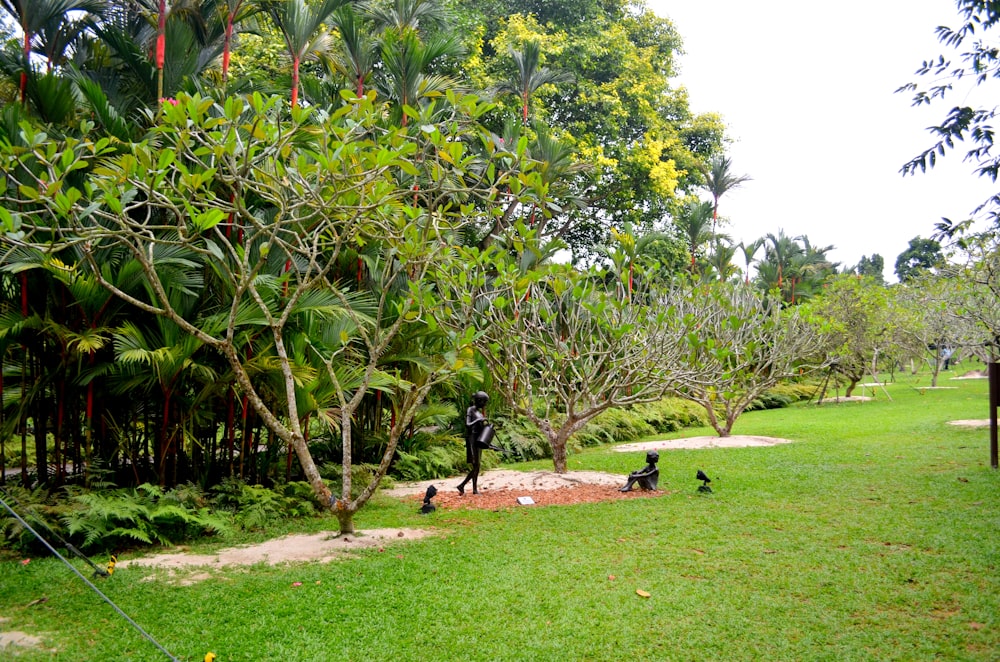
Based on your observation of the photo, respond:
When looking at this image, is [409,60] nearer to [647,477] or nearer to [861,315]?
[647,477]

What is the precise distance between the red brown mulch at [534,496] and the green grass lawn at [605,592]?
342 millimetres

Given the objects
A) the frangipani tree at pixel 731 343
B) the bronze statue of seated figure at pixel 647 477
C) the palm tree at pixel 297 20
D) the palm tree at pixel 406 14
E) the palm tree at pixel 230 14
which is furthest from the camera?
the palm tree at pixel 406 14

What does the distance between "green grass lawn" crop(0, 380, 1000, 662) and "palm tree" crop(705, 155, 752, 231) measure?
16.6m

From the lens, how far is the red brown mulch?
25.6 ft

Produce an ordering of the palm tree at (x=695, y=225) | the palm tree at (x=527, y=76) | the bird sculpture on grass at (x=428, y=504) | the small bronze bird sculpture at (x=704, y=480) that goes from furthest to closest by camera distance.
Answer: the palm tree at (x=695, y=225) → the palm tree at (x=527, y=76) → the small bronze bird sculpture at (x=704, y=480) → the bird sculpture on grass at (x=428, y=504)

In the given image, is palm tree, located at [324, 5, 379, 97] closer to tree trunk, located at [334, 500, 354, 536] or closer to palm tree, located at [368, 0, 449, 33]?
palm tree, located at [368, 0, 449, 33]

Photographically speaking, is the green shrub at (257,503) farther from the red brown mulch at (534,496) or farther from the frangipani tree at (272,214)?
the red brown mulch at (534,496)

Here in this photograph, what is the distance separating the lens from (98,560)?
561cm

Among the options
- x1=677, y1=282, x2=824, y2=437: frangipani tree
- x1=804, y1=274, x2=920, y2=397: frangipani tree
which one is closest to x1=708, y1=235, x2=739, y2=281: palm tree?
x1=804, y1=274, x2=920, y2=397: frangipani tree

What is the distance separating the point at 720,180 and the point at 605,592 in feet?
67.2

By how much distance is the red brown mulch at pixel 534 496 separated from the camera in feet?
25.6

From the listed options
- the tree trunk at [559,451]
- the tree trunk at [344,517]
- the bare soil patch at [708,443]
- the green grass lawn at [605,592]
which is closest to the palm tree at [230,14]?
the tree trunk at [344,517]

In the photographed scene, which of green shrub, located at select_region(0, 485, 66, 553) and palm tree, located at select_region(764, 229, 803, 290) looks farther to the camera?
palm tree, located at select_region(764, 229, 803, 290)

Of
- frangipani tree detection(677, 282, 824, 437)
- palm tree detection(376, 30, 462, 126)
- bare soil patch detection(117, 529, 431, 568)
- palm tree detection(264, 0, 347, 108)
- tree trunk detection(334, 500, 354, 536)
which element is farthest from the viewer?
palm tree detection(376, 30, 462, 126)
